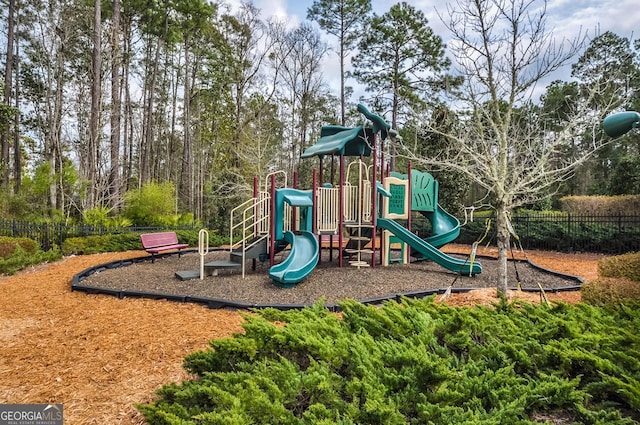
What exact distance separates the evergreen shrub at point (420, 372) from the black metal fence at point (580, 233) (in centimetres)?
1264

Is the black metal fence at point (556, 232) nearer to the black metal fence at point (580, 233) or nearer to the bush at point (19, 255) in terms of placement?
the black metal fence at point (580, 233)

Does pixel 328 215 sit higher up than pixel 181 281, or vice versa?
pixel 328 215

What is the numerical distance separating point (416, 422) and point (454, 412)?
0.63 feet

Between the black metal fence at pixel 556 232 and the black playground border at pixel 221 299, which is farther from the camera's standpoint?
the black metal fence at pixel 556 232

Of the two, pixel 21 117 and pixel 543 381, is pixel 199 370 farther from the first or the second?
pixel 21 117

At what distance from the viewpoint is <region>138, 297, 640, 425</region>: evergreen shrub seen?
1.80 metres

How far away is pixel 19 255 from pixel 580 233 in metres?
17.6

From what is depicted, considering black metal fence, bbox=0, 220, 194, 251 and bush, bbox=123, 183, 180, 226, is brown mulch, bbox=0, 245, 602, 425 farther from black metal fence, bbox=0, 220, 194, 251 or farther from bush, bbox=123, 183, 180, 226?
bush, bbox=123, 183, 180, 226

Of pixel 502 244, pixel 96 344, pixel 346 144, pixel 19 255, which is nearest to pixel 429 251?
pixel 502 244

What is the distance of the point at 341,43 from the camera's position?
75.6 feet

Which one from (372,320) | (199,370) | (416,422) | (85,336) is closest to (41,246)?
(85,336)

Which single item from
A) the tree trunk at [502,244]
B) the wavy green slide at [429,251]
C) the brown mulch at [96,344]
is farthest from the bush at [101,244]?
the tree trunk at [502,244]

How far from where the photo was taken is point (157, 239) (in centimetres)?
1001

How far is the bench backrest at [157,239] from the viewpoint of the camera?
31.5ft
